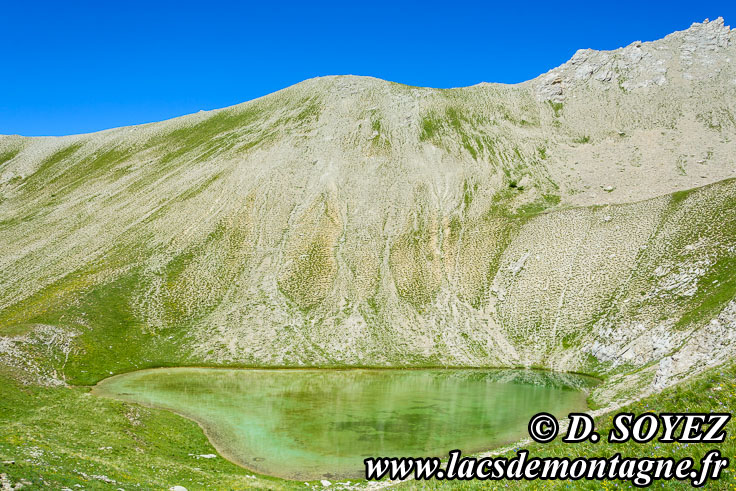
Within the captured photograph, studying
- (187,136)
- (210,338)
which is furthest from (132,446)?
(187,136)

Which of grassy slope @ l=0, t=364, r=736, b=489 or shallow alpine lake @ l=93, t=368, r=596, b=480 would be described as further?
shallow alpine lake @ l=93, t=368, r=596, b=480

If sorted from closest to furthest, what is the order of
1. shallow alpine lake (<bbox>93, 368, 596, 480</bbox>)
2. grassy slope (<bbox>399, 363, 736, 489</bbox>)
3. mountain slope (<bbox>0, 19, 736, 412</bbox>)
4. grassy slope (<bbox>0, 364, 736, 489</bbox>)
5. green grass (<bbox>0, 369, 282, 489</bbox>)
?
grassy slope (<bbox>399, 363, 736, 489</bbox>)
grassy slope (<bbox>0, 364, 736, 489</bbox>)
green grass (<bbox>0, 369, 282, 489</bbox>)
shallow alpine lake (<bbox>93, 368, 596, 480</bbox>)
mountain slope (<bbox>0, 19, 736, 412</bbox>)

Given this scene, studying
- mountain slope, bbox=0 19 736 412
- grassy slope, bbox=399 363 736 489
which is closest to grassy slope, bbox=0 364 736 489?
grassy slope, bbox=399 363 736 489

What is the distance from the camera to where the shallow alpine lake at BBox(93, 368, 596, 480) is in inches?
1331

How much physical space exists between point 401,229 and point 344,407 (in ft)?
199

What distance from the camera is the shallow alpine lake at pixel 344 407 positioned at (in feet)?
111

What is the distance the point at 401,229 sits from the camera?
10175 cm

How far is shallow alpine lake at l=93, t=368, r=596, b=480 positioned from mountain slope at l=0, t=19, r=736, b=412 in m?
5.65

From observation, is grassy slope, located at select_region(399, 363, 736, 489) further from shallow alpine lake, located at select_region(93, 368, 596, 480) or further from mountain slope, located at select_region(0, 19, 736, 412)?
mountain slope, located at select_region(0, 19, 736, 412)

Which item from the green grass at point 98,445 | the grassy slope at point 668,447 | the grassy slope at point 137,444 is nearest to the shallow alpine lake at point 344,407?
the green grass at point 98,445

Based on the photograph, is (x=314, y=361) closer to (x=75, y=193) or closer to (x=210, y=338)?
(x=210, y=338)

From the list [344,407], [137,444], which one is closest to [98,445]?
[137,444]

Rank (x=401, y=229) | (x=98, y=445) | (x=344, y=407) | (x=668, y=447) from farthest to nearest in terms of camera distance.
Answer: (x=401, y=229), (x=344, y=407), (x=98, y=445), (x=668, y=447)

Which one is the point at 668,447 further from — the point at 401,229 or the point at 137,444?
the point at 401,229
